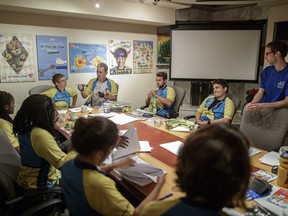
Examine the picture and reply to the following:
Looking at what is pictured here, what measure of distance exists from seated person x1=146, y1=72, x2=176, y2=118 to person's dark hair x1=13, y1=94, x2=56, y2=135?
6.29 feet

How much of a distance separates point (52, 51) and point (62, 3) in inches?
32.6

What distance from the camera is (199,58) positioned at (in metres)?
4.59

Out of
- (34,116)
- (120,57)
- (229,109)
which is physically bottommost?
(229,109)

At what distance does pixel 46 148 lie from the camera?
4.83ft

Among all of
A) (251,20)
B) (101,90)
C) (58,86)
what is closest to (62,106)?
(58,86)

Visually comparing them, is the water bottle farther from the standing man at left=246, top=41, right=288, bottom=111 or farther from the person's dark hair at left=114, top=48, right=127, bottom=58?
the person's dark hair at left=114, top=48, right=127, bottom=58

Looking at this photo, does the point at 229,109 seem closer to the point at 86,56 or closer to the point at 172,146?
the point at 172,146

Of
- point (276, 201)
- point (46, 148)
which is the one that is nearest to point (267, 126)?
point (276, 201)

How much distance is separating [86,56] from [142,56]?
1.20 meters

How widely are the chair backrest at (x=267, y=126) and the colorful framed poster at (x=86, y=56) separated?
287 centimetres

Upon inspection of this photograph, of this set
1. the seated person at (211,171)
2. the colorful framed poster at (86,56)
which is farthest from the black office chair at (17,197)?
the colorful framed poster at (86,56)

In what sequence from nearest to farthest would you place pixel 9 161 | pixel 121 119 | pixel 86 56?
1. pixel 9 161
2. pixel 121 119
3. pixel 86 56

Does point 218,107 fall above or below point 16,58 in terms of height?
below

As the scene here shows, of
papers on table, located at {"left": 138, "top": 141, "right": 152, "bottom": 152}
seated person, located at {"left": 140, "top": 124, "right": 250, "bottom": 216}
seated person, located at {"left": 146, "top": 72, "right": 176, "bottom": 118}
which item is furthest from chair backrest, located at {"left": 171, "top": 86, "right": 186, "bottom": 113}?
seated person, located at {"left": 140, "top": 124, "right": 250, "bottom": 216}
